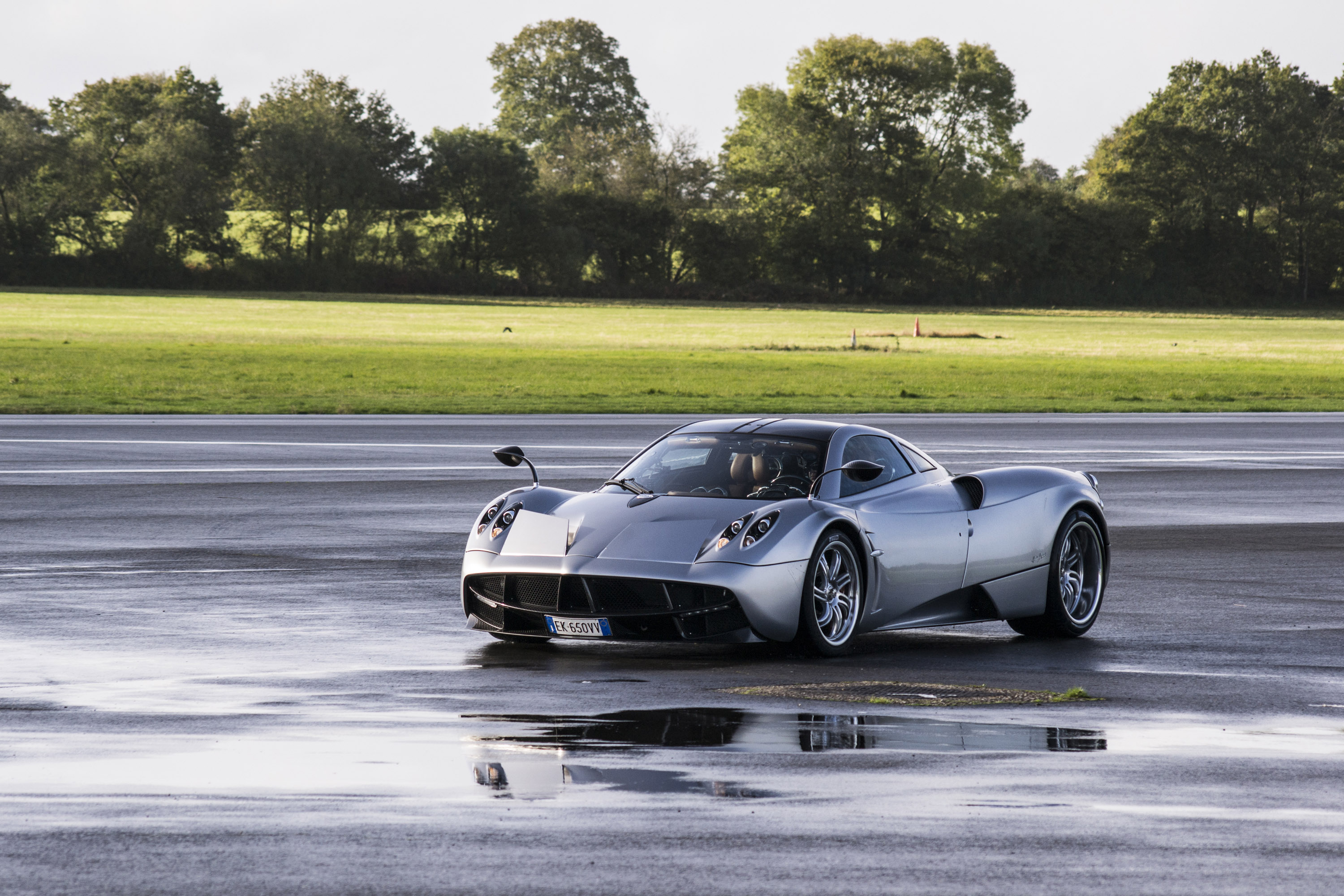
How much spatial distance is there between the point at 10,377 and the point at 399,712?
102 ft

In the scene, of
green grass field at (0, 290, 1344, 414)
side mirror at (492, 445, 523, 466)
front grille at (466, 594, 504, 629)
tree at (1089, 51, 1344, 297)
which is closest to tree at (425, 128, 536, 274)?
green grass field at (0, 290, 1344, 414)

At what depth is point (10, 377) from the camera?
35.7 metres

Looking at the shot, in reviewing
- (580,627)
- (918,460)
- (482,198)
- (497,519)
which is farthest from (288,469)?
(482,198)

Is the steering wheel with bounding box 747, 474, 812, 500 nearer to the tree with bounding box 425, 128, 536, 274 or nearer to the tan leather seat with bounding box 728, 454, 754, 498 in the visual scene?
the tan leather seat with bounding box 728, 454, 754, 498

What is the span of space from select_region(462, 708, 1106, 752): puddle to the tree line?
94.3 meters

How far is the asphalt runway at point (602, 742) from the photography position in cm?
498

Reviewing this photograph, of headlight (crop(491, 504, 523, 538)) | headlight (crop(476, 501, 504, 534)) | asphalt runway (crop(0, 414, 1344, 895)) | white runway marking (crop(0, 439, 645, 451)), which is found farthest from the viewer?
white runway marking (crop(0, 439, 645, 451))

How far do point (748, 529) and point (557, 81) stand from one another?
470ft

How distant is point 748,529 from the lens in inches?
353

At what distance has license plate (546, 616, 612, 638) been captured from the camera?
8.85 m

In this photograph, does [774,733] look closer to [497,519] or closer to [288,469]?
[497,519]

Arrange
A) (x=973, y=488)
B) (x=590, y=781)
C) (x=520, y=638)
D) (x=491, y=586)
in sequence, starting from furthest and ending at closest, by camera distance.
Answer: (x=973, y=488)
(x=520, y=638)
(x=491, y=586)
(x=590, y=781)

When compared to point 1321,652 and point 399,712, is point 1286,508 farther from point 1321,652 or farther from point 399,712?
point 399,712

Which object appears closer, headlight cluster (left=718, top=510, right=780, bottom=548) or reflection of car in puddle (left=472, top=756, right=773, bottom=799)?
reflection of car in puddle (left=472, top=756, right=773, bottom=799)
